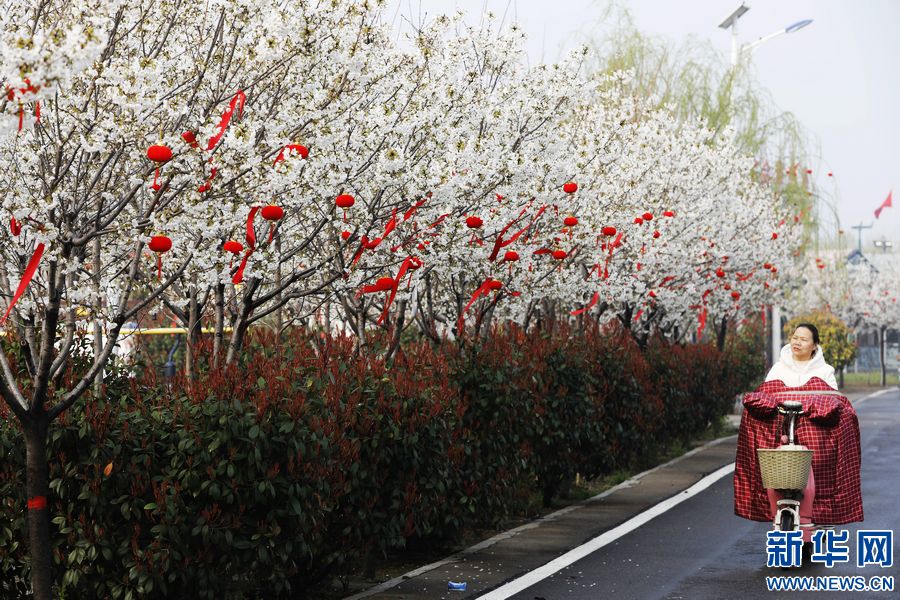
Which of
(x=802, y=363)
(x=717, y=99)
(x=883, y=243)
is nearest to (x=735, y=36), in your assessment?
(x=717, y=99)

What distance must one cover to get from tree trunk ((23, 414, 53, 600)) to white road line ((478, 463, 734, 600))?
292 cm

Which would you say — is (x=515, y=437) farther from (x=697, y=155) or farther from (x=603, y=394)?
(x=697, y=155)

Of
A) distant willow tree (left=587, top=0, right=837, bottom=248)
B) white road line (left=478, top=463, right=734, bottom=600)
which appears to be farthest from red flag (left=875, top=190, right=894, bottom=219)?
white road line (left=478, top=463, right=734, bottom=600)

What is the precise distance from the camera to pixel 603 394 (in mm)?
13930

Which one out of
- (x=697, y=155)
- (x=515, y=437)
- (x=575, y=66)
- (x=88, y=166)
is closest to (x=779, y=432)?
(x=515, y=437)

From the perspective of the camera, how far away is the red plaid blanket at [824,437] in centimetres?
931

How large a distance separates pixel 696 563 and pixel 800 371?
166cm

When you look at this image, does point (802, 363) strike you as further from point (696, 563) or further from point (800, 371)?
point (696, 563)

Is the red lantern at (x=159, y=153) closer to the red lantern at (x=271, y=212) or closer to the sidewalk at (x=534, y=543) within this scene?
the red lantern at (x=271, y=212)

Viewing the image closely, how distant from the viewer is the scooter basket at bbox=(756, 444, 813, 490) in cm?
887

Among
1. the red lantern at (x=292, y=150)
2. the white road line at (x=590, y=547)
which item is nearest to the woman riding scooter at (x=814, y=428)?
the white road line at (x=590, y=547)

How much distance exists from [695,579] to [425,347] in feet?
9.28

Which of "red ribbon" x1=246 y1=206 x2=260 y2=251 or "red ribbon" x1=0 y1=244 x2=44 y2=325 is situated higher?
"red ribbon" x1=246 y1=206 x2=260 y2=251

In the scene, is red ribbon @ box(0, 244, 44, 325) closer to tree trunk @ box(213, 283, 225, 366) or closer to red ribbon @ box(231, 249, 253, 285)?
→ red ribbon @ box(231, 249, 253, 285)
